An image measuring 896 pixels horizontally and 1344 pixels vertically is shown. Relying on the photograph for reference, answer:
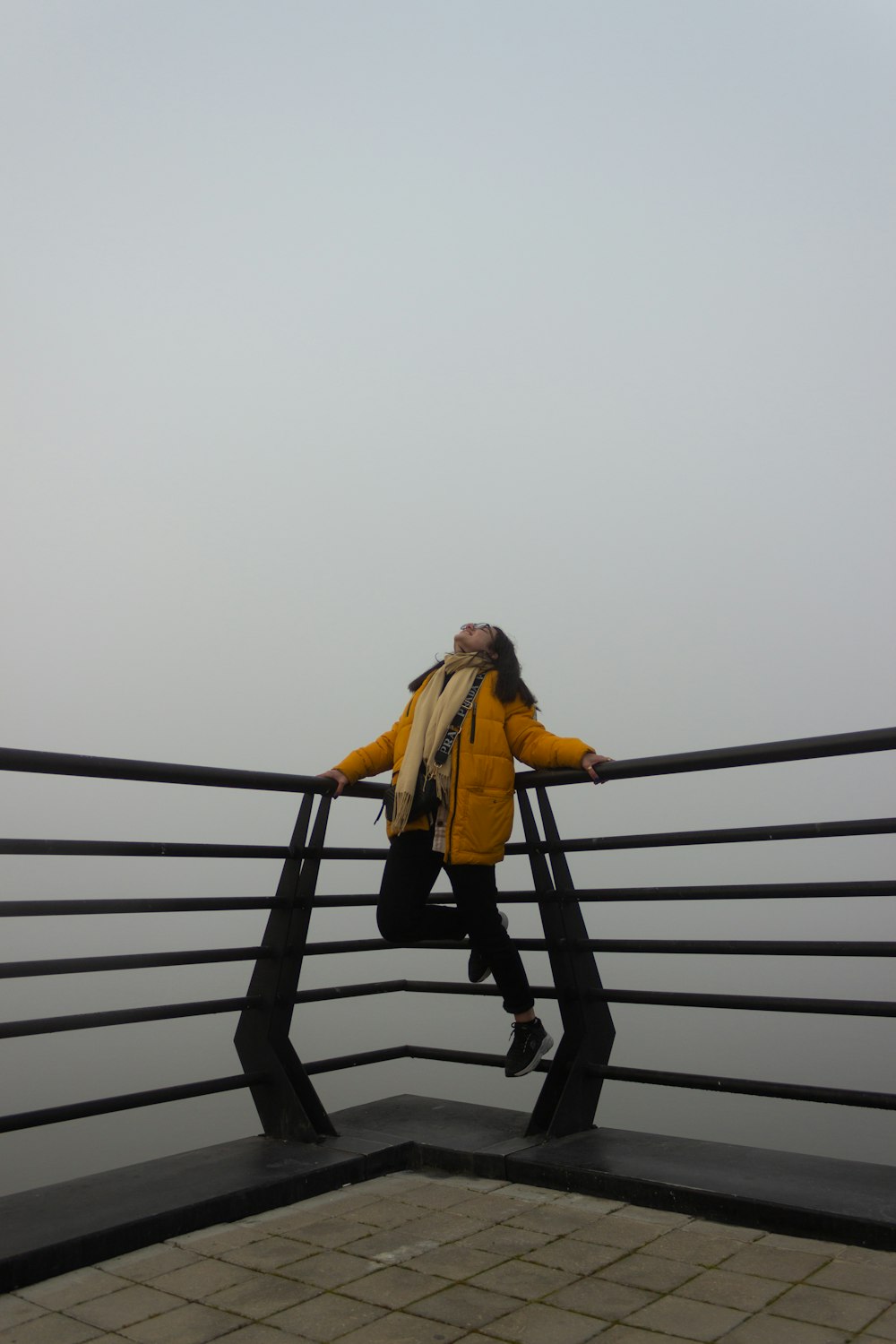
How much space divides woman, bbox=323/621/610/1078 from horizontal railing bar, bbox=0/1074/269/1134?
2.25 ft

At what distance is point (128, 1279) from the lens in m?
2.54

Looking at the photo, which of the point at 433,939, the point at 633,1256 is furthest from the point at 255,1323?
the point at 433,939

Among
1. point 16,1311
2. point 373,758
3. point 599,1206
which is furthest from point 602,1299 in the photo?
point 373,758

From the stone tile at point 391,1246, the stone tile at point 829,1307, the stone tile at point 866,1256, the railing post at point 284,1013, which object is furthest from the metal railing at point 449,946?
the stone tile at point 391,1246

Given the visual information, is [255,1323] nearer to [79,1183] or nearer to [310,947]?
[79,1183]

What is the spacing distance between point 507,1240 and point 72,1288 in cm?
103

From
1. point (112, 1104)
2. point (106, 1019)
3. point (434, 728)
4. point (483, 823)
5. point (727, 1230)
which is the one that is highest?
point (434, 728)

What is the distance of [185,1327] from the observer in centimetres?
227

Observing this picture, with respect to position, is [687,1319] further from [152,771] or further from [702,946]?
[152,771]

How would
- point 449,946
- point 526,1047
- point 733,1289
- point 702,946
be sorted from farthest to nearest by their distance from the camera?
point 449,946
point 526,1047
point 702,946
point 733,1289

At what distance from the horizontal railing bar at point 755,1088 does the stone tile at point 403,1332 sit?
102cm

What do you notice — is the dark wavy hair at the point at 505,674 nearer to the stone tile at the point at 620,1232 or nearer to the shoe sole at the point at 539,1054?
the shoe sole at the point at 539,1054

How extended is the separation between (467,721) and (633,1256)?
1.66 m

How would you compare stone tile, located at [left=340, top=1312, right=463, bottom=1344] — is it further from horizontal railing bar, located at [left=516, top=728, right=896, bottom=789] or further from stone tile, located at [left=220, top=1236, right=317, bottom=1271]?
horizontal railing bar, located at [left=516, top=728, right=896, bottom=789]
